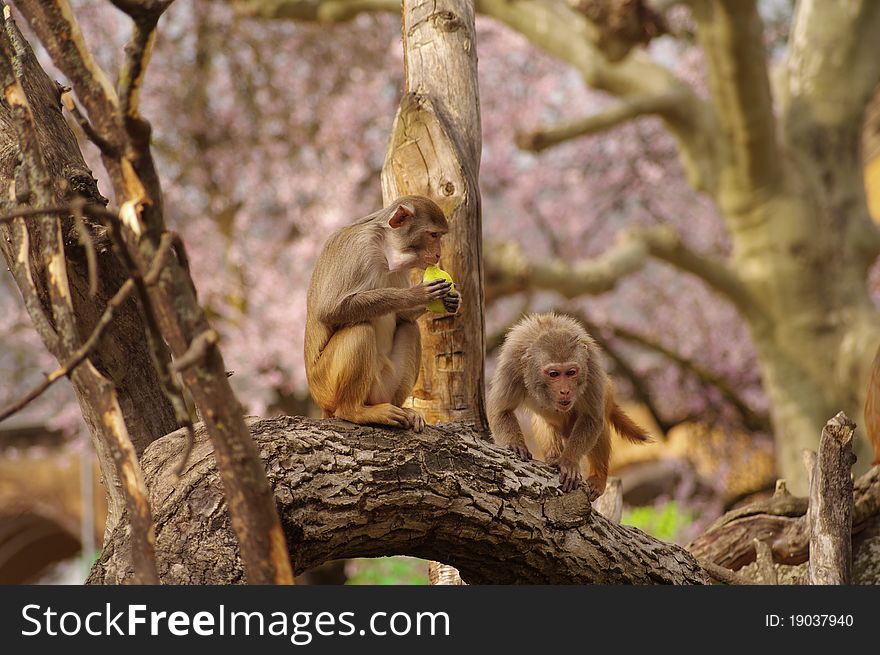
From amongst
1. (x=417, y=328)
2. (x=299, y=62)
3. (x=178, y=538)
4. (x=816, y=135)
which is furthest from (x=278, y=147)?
(x=178, y=538)

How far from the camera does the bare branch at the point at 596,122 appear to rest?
8508 mm

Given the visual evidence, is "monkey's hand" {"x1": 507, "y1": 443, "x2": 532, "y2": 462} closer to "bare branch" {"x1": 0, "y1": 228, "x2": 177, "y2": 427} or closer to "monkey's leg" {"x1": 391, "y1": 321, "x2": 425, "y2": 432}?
"monkey's leg" {"x1": 391, "y1": 321, "x2": 425, "y2": 432}

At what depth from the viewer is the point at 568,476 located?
4.16 m

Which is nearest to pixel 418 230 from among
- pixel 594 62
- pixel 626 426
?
pixel 626 426

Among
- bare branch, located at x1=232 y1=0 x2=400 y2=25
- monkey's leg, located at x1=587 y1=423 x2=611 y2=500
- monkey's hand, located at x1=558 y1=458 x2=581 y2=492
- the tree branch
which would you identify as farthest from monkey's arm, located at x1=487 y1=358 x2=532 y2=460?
the tree branch

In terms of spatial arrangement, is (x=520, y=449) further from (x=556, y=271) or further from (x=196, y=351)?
(x=556, y=271)

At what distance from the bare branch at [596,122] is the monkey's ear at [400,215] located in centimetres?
446

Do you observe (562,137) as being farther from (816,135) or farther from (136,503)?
(136,503)

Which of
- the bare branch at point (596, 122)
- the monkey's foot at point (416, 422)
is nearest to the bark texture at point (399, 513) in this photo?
the monkey's foot at point (416, 422)

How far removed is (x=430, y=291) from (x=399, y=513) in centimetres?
93

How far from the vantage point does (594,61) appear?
9828 millimetres

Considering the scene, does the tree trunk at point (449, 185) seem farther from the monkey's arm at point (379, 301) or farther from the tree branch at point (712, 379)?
the tree branch at point (712, 379)

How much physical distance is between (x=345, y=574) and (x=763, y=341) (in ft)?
18.0

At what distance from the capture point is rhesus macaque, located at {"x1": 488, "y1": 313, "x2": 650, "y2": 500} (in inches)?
184
